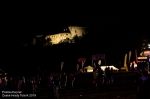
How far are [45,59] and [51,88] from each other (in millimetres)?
72811

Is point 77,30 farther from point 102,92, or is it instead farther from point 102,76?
point 102,92

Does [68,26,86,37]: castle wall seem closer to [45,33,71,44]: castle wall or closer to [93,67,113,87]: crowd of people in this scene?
[45,33,71,44]: castle wall

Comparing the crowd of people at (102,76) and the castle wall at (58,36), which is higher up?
the castle wall at (58,36)

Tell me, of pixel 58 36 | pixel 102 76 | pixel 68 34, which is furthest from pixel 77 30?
pixel 102 76

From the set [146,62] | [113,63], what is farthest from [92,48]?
[146,62]

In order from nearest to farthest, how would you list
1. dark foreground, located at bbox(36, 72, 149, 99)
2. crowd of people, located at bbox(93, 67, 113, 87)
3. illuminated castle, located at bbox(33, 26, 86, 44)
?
dark foreground, located at bbox(36, 72, 149, 99)
crowd of people, located at bbox(93, 67, 113, 87)
illuminated castle, located at bbox(33, 26, 86, 44)

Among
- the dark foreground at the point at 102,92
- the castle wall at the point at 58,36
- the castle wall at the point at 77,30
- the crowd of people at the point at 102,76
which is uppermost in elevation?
the castle wall at the point at 77,30

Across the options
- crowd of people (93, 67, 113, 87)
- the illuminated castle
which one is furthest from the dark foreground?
the illuminated castle

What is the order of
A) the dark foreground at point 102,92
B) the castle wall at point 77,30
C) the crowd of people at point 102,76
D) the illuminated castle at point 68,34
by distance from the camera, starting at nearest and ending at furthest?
the dark foreground at point 102,92 → the crowd of people at point 102,76 → the illuminated castle at point 68,34 → the castle wall at point 77,30

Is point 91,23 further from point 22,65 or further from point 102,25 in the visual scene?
point 22,65

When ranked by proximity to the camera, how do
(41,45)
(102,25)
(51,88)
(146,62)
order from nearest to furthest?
(51,88), (146,62), (41,45), (102,25)

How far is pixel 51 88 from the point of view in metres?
20.0

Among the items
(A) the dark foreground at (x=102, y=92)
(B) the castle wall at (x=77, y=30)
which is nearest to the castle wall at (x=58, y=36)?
(B) the castle wall at (x=77, y=30)

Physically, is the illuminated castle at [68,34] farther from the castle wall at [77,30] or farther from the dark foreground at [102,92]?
the dark foreground at [102,92]
